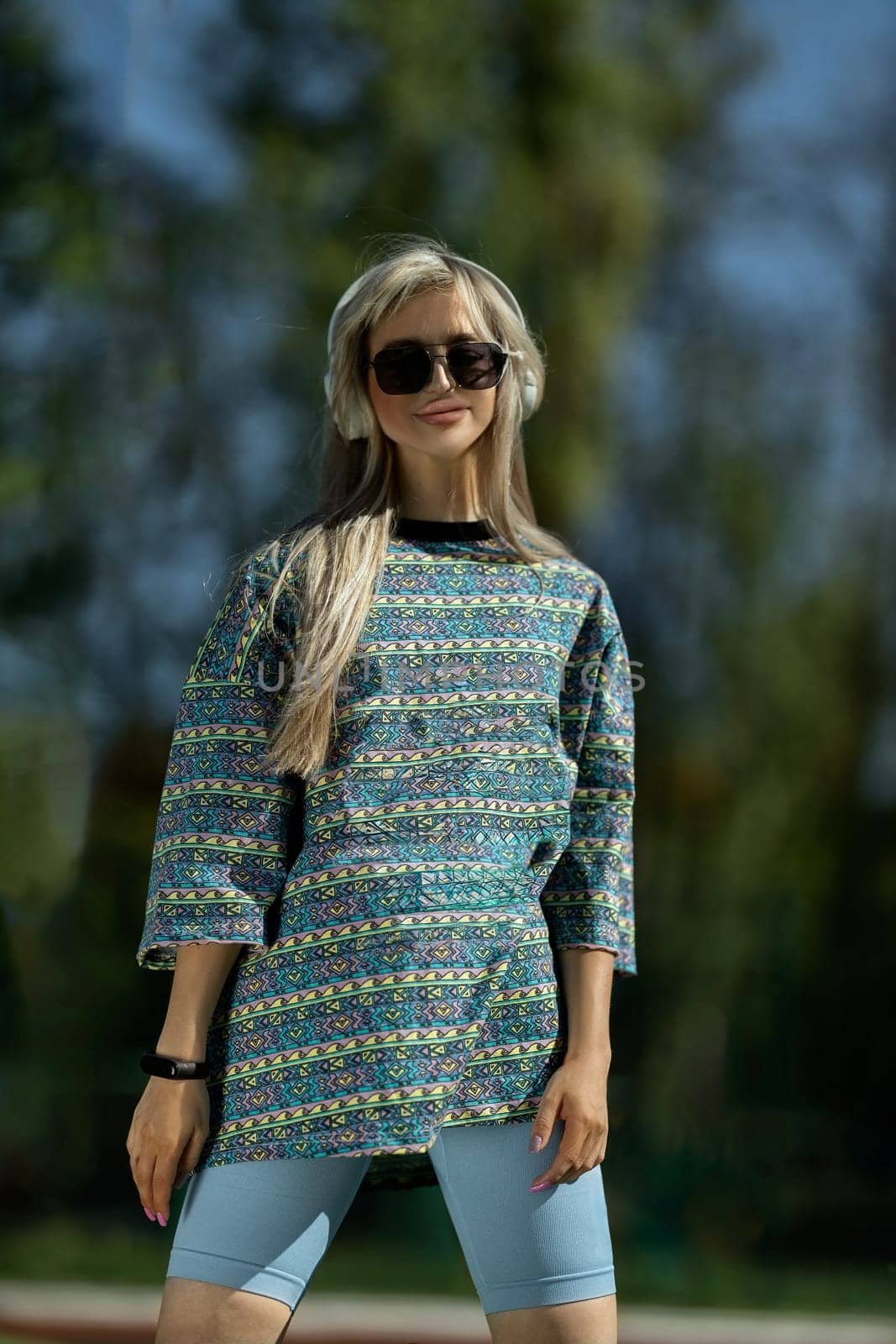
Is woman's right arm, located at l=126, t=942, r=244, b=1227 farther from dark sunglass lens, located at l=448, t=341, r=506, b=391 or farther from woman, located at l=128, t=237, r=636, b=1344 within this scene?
dark sunglass lens, located at l=448, t=341, r=506, b=391

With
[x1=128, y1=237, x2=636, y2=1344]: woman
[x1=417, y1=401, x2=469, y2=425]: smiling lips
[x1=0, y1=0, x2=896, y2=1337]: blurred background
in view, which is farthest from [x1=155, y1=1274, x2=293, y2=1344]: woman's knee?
[x1=0, y1=0, x2=896, y2=1337]: blurred background

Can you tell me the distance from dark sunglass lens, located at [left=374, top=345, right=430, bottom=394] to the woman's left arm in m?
0.63

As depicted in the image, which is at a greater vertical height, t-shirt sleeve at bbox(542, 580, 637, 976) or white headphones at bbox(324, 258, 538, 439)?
white headphones at bbox(324, 258, 538, 439)

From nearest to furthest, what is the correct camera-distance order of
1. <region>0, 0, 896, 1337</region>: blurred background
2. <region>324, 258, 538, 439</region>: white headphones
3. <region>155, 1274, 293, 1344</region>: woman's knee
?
<region>155, 1274, 293, 1344</region>: woman's knee
<region>324, 258, 538, 439</region>: white headphones
<region>0, 0, 896, 1337</region>: blurred background

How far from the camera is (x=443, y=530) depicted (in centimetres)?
163

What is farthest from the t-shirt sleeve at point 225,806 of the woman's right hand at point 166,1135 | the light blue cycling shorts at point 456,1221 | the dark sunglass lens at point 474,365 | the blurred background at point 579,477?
the blurred background at point 579,477

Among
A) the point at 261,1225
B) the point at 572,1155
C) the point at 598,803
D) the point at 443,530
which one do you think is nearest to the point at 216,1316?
the point at 261,1225

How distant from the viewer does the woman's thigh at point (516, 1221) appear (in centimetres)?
142

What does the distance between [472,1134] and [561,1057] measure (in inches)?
4.7

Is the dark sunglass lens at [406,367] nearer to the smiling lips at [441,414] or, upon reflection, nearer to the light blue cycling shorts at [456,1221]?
the smiling lips at [441,414]

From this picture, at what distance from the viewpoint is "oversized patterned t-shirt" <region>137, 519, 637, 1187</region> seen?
139cm

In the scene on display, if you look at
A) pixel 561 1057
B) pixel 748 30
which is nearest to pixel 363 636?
pixel 561 1057

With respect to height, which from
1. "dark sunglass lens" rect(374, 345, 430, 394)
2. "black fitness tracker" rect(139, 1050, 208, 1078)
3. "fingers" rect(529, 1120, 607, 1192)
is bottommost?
"fingers" rect(529, 1120, 607, 1192)

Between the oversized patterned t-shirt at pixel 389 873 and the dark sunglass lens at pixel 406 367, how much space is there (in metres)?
0.18
